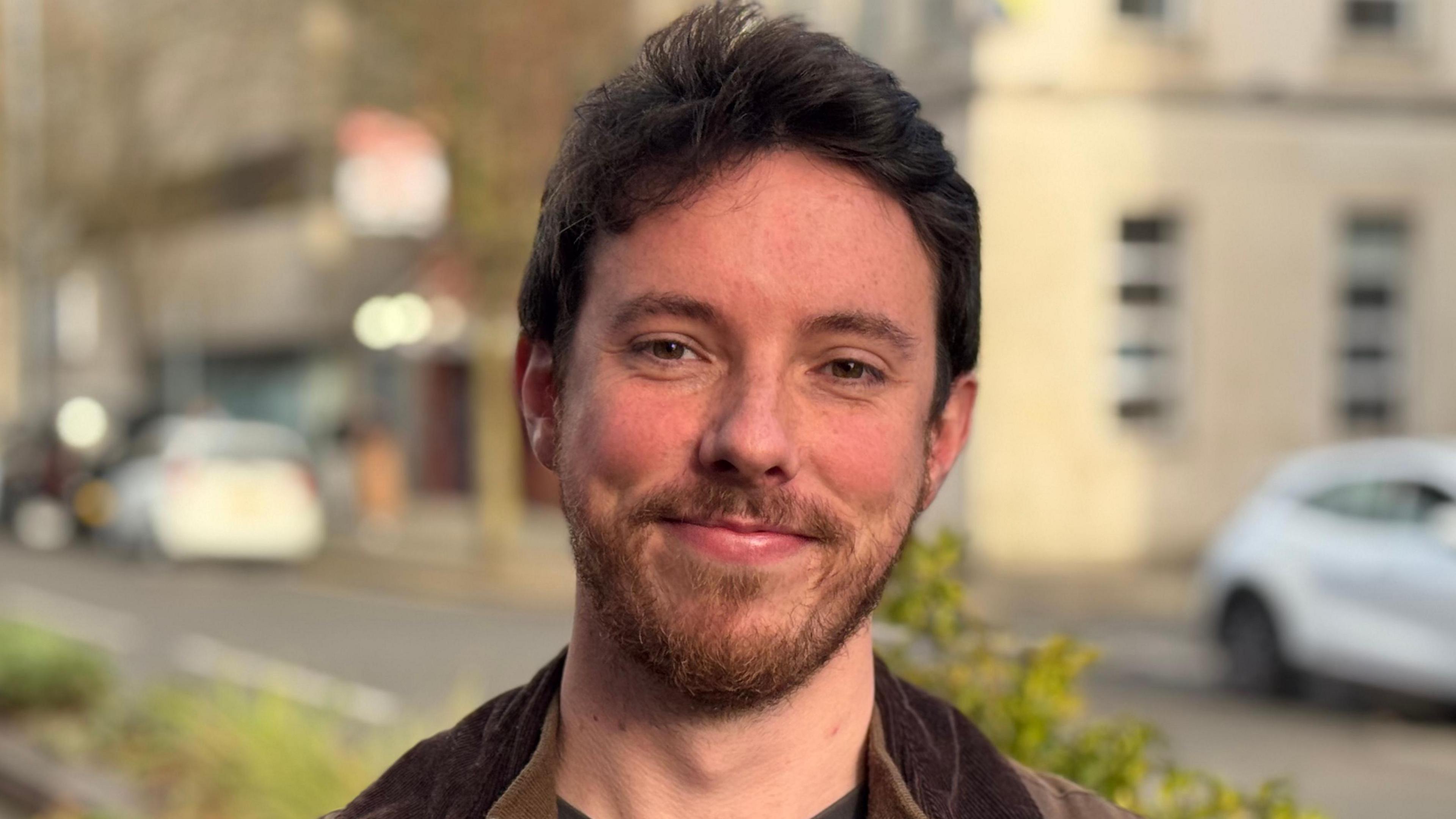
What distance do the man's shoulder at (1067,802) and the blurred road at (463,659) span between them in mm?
5239

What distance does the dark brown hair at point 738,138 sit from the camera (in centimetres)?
206

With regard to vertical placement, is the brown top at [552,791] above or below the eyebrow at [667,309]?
below

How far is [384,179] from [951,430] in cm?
2202

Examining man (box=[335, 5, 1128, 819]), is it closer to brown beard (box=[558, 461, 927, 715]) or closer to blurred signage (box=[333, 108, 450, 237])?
brown beard (box=[558, 461, 927, 715])

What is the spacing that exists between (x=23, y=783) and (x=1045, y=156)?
12444 mm

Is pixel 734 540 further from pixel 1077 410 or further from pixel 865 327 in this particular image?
pixel 1077 410

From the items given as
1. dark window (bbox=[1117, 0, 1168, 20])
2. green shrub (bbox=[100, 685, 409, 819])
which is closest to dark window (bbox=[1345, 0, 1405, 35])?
dark window (bbox=[1117, 0, 1168, 20])

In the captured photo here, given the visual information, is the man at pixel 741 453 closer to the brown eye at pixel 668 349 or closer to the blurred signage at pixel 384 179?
the brown eye at pixel 668 349

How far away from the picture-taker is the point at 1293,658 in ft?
38.5

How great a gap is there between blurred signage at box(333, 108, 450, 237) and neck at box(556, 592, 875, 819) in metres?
21.1

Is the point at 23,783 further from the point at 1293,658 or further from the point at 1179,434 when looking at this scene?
the point at 1179,434

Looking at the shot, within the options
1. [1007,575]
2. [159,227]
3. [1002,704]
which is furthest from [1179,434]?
[159,227]

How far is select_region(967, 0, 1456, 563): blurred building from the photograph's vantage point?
61.4 ft

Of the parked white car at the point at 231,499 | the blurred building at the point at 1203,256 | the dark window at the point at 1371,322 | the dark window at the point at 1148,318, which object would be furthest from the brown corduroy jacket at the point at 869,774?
the dark window at the point at 1371,322
